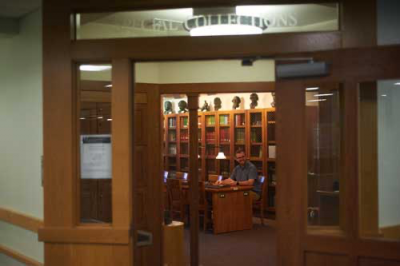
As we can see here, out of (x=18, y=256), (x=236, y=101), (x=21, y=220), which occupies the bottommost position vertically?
(x=18, y=256)

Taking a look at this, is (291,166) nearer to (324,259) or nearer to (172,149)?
(324,259)

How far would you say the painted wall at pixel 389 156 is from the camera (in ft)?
11.2

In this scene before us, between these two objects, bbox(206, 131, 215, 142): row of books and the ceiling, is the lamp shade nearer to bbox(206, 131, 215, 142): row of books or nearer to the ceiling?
bbox(206, 131, 215, 142): row of books

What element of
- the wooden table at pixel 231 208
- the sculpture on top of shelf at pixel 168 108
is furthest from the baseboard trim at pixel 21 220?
the sculpture on top of shelf at pixel 168 108

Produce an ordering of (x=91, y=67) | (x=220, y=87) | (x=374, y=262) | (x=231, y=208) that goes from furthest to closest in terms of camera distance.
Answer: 1. (x=231, y=208)
2. (x=220, y=87)
3. (x=91, y=67)
4. (x=374, y=262)

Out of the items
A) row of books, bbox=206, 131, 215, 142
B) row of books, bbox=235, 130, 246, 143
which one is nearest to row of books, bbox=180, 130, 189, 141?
row of books, bbox=206, 131, 215, 142

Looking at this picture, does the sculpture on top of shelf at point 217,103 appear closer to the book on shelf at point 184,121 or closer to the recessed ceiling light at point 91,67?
the book on shelf at point 184,121

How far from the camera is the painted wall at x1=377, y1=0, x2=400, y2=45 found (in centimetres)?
343

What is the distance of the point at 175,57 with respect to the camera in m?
3.53

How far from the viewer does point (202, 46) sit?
3500mm

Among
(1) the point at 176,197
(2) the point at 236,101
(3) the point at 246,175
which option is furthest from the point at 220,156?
(1) the point at 176,197

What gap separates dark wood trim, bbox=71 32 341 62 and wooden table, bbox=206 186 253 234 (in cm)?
583

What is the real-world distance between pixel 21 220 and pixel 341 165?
3328mm

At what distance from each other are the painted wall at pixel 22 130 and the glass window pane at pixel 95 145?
1138 millimetres
